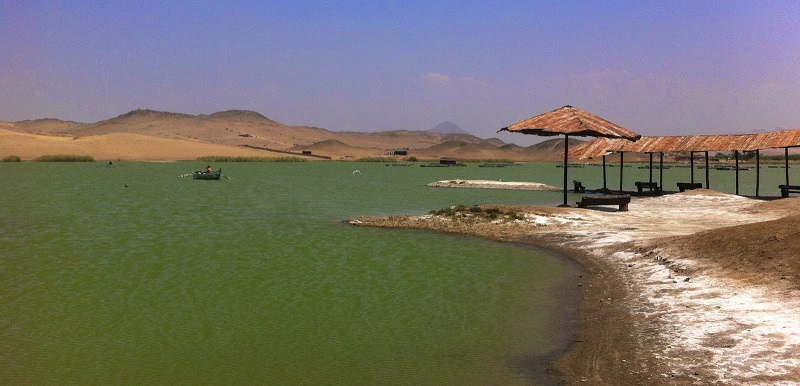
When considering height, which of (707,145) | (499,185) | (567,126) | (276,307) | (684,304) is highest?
(567,126)

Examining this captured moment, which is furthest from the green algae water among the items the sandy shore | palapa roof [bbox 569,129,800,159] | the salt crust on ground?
palapa roof [bbox 569,129,800,159]

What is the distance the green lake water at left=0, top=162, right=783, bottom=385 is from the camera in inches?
357

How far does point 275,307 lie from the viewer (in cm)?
1234

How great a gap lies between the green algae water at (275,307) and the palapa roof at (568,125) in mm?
7984

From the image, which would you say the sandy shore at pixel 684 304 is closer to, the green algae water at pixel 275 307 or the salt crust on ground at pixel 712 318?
the salt crust on ground at pixel 712 318

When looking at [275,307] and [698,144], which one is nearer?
[275,307]

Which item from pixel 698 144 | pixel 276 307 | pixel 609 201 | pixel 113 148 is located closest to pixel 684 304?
pixel 276 307

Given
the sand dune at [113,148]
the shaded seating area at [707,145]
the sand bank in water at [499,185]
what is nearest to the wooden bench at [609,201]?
the shaded seating area at [707,145]

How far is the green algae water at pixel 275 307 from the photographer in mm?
9062

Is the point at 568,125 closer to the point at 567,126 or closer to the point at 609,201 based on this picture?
the point at 567,126

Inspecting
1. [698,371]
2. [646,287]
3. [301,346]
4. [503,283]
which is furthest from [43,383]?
[646,287]

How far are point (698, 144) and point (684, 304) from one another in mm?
31206

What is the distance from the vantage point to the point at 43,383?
27.6 feet

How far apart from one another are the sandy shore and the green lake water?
702 millimetres
